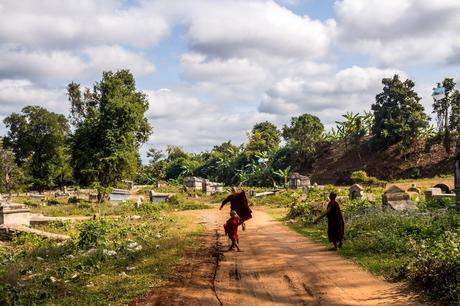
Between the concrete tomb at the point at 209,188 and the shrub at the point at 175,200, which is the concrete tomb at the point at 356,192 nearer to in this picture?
the shrub at the point at 175,200

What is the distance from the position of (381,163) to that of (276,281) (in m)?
44.8

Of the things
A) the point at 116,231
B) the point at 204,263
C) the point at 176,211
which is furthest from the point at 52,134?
the point at 204,263

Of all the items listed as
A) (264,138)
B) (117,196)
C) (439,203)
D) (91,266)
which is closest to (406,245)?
(91,266)

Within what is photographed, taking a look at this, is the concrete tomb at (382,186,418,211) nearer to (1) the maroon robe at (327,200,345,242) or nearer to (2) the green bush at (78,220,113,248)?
(1) the maroon robe at (327,200,345,242)

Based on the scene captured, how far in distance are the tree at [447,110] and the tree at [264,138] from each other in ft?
81.4

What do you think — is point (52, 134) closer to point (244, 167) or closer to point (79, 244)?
point (244, 167)

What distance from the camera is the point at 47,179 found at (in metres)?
70.1

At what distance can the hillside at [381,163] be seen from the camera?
47344 mm

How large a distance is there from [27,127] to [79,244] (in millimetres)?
62391

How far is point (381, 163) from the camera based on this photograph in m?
51.8

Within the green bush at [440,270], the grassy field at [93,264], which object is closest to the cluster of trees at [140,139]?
the grassy field at [93,264]

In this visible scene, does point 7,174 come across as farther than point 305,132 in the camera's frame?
No

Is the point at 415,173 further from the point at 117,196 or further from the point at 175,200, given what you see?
the point at 117,196

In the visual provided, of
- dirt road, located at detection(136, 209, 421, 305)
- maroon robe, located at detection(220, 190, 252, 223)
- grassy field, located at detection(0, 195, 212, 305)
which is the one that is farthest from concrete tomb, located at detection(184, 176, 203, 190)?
dirt road, located at detection(136, 209, 421, 305)
